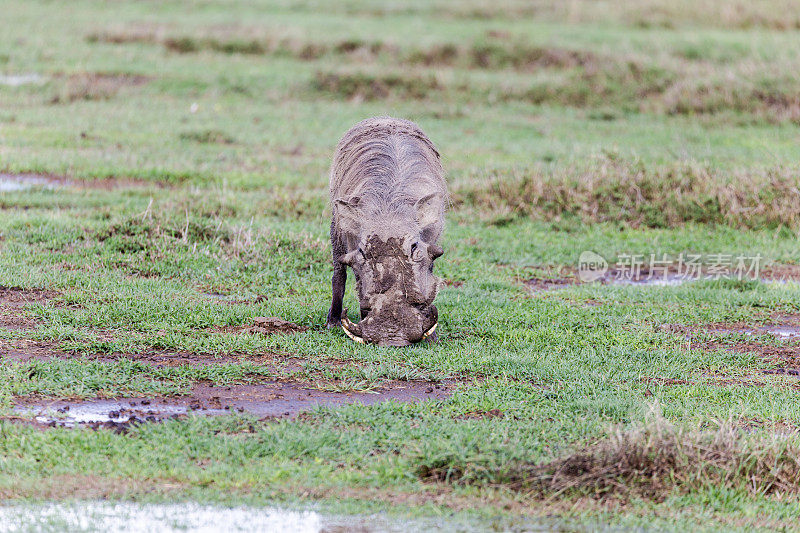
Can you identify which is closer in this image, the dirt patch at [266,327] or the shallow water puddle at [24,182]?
the dirt patch at [266,327]

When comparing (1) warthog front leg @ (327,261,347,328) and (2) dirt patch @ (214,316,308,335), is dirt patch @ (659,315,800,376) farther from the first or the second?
(2) dirt patch @ (214,316,308,335)

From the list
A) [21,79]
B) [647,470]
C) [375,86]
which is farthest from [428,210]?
[21,79]

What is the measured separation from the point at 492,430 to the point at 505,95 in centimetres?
1366

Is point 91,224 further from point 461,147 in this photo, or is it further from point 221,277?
point 461,147

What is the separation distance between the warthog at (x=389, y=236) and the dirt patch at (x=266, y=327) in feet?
1.00

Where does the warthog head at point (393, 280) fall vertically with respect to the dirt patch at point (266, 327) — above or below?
above

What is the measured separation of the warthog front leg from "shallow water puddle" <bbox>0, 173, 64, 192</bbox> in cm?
579

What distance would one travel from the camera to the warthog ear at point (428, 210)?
7.61 m

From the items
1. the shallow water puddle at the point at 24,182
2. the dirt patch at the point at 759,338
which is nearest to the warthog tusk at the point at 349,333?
the dirt patch at the point at 759,338

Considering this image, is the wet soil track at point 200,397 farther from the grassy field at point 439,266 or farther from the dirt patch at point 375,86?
the dirt patch at point 375,86

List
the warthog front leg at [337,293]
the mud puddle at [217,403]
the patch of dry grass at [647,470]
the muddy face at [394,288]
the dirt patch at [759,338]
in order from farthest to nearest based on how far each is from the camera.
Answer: the warthog front leg at [337,293] → the dirt patch at [759,338] → the muddy face at [394,288] → the mud puddle at [217,403] → the patch of dry grass at [647,470]

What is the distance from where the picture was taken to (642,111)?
60.0 ft

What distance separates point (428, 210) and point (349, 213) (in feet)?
1.93

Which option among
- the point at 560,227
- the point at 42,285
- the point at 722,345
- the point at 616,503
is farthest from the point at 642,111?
the point at 616,503
